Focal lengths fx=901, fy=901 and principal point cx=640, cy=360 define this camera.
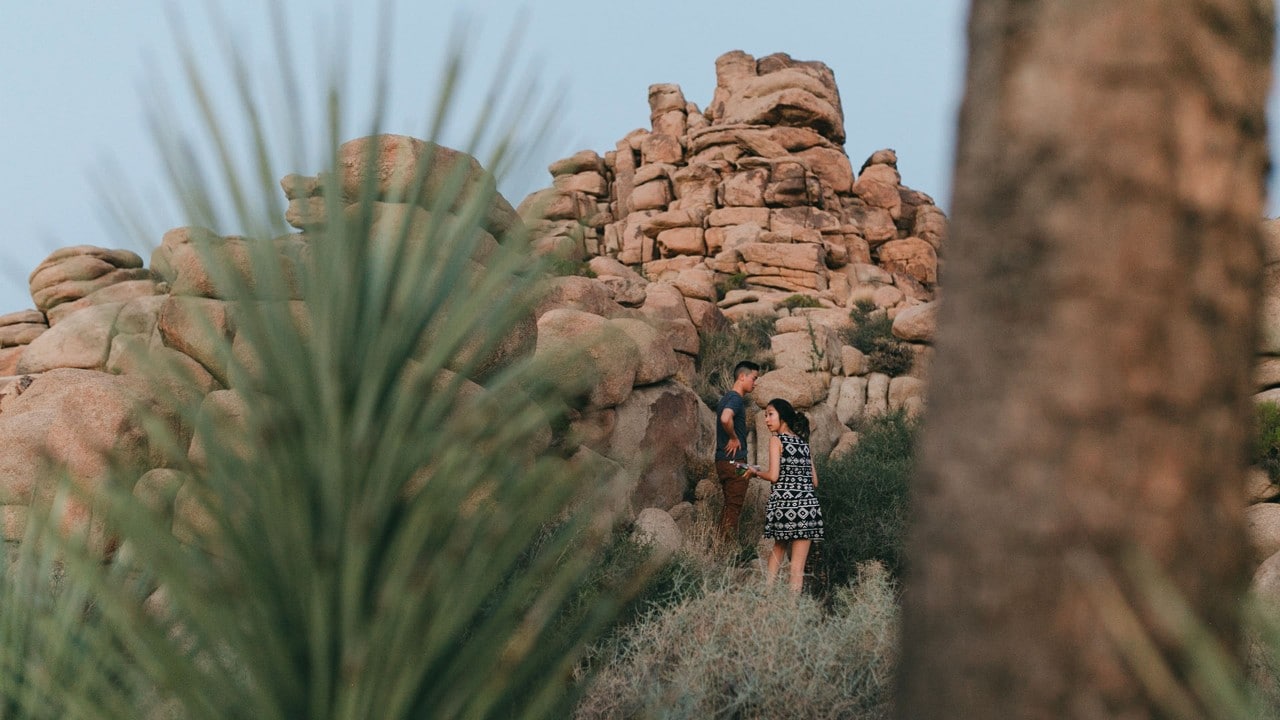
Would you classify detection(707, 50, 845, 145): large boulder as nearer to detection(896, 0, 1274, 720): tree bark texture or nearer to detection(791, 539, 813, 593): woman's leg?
detection(791, 539, 813, 593): woman's leg

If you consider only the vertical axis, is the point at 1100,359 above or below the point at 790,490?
above

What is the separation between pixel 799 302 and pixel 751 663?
18669mm

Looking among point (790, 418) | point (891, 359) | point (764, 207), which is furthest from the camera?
point (764, 207)

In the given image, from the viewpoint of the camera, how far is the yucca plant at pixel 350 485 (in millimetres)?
949

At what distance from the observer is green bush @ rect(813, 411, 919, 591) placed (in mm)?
9953

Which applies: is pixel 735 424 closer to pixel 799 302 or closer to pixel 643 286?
pixel 643 286

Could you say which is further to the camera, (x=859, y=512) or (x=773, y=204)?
(x=773, y=204)

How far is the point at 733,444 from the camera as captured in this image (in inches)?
373

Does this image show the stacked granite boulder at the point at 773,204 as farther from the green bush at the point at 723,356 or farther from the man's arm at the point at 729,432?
the man's arm at the point at 729,432

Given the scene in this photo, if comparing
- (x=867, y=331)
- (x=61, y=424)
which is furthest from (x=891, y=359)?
(x=61, y=424)

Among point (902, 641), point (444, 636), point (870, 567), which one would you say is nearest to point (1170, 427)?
point (902, 641)

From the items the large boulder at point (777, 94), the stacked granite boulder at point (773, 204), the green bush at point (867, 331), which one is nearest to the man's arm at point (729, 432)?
the green bush at point (867, 331)

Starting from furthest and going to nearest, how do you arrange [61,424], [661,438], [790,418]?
[661,438], [790,418], [61,424]

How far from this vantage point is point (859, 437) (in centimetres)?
1362
